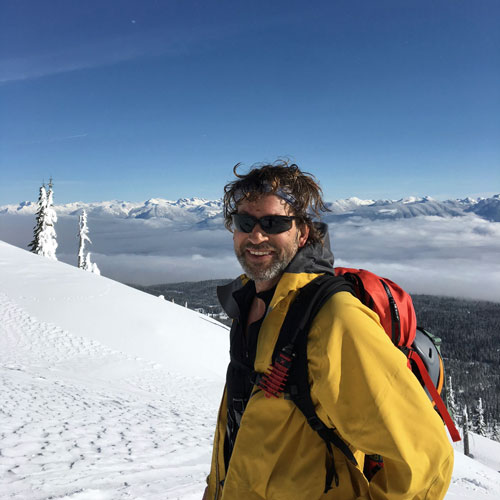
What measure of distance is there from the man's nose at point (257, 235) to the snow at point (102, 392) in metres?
5.01

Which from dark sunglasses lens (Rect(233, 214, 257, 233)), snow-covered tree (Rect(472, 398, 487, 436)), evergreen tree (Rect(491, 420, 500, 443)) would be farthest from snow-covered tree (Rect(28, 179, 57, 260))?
evergreen tree (Rect(491, 420, 500, 443))

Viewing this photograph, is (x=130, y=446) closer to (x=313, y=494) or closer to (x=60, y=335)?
(x=313, y=494)

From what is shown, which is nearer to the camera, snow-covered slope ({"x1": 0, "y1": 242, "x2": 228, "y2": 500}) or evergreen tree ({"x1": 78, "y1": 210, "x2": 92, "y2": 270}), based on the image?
snow-covered slope ({"x1": 0, "y1": 242, "x2": 228, "y2": 500})

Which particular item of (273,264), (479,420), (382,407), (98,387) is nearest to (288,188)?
(273,264)

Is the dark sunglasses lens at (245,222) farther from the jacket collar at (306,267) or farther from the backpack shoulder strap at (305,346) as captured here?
the backpack shoulder strap at (305,346)

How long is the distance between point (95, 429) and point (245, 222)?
26.8 ft

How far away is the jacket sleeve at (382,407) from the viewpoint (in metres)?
1.68

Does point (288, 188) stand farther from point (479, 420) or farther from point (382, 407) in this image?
point (479, 420)

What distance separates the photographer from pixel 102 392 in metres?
12.9

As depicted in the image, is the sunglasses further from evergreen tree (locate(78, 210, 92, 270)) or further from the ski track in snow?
evergreen tree (locate(78, 210, 92, 270))

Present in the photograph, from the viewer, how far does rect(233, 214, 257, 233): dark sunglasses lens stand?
2.70 meters

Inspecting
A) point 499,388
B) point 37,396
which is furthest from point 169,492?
point 499,388

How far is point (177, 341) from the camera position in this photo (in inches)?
955

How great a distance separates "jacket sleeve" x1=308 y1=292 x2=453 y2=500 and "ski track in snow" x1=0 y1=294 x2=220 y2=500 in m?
5.07
